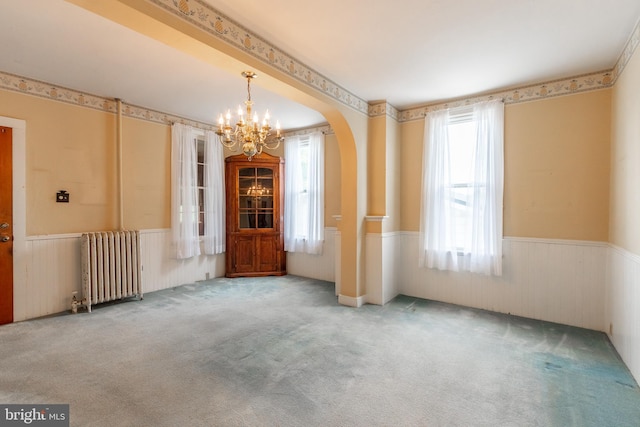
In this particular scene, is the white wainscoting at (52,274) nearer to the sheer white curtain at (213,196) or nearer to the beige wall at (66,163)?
the beige wall at (66,163)

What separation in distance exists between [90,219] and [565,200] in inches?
240

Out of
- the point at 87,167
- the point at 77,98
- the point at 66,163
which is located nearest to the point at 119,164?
the point at 87,167

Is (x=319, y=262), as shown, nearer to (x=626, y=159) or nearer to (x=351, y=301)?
(x=351, y=301)

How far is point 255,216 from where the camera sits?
602 centimetres

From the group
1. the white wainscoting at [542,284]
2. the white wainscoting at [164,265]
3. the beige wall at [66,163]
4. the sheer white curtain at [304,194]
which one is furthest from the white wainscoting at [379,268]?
the beige wall at [66,163]

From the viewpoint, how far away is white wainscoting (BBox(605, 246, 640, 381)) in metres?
2.38

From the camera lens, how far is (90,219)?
13.9 feet

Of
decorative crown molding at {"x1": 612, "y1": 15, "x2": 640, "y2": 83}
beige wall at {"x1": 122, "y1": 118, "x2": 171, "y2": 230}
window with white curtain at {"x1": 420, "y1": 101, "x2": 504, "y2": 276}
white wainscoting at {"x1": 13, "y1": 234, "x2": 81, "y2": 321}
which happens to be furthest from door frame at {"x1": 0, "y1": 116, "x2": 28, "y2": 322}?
decorative crown molding at {"x1": 612, "y1": 15, "x2": 640, "y2": 83}

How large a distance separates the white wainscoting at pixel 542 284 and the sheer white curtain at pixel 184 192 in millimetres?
4032

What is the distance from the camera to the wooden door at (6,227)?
11.5ft

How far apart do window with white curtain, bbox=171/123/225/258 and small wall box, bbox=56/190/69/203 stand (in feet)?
4.48

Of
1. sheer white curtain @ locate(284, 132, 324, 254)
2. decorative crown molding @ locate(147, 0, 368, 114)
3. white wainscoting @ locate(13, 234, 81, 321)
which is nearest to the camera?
decorative crown molding @ locate(147, 0, 368, 114)

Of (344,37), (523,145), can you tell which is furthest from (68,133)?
(523,145)

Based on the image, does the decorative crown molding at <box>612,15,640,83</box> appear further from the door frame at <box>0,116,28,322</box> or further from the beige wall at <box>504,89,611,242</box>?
the door frame at <box>0,116,28,322</box>
